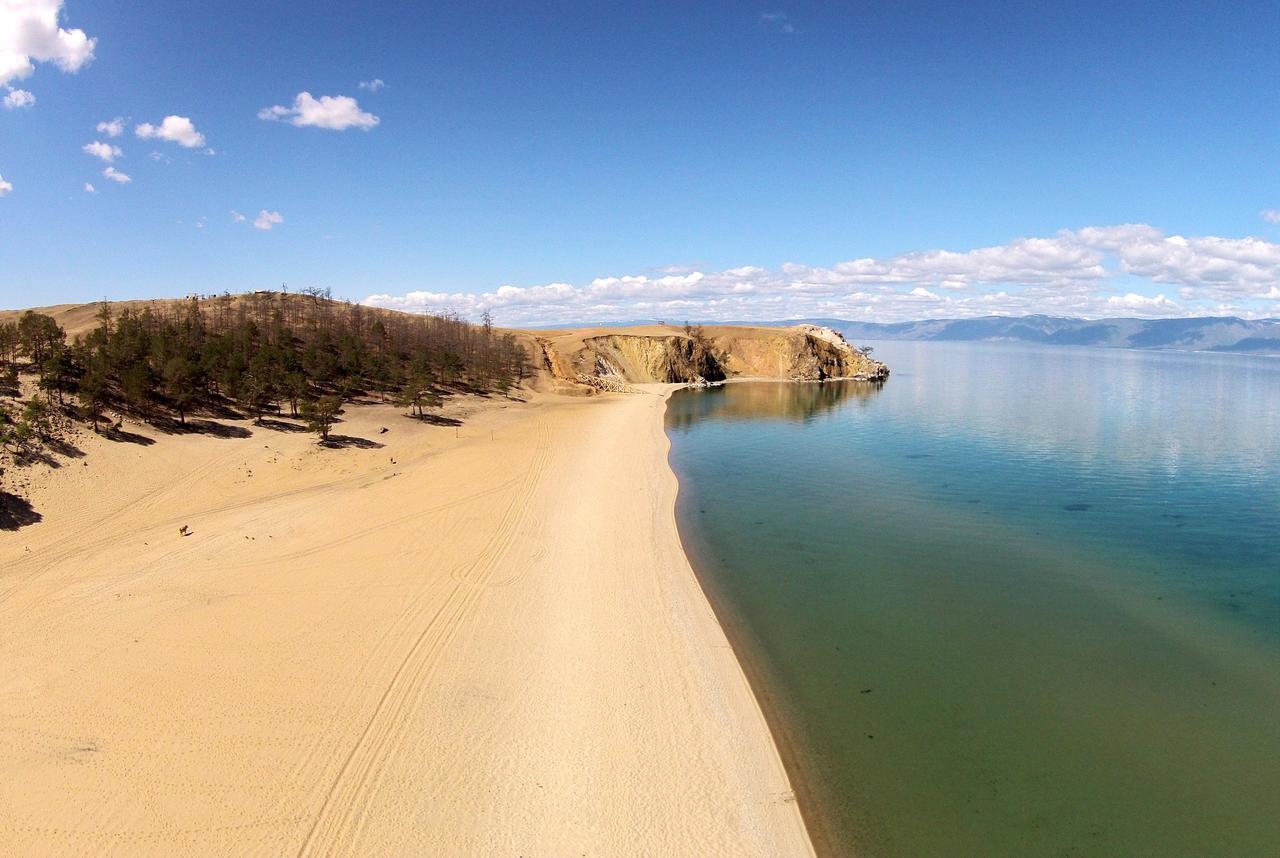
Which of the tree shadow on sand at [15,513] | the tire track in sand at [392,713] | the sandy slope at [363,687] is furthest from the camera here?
the tree shadow on sand at [15,513]

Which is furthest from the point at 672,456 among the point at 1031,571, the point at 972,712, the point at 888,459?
the point at 972,712

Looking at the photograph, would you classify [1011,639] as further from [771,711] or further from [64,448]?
[64,448]

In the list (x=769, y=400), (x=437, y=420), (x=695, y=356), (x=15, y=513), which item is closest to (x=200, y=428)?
(x=15, y=513)

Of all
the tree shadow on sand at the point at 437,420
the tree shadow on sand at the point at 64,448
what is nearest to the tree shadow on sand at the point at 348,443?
the tree shadow on sand at the point at 437,420

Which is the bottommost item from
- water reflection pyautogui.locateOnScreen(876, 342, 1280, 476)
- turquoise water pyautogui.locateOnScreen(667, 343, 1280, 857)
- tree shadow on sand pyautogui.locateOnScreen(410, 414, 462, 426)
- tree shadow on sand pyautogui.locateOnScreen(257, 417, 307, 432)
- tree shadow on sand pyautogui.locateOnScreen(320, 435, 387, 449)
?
turquoise water pyautogui.locateOnScreen(667, 343, 1280, 857)

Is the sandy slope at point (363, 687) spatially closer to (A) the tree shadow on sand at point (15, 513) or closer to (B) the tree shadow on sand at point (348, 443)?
(A) the tree shadow on sand at point (15, 513)

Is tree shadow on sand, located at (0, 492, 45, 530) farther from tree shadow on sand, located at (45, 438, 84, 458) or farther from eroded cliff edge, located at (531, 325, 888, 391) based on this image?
eroded cliff edge, located at (531, 325, 888, 391)

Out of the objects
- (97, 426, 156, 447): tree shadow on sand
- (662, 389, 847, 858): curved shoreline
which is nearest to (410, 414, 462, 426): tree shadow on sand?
(97, 426, 156, 447): tree shadow on sand
